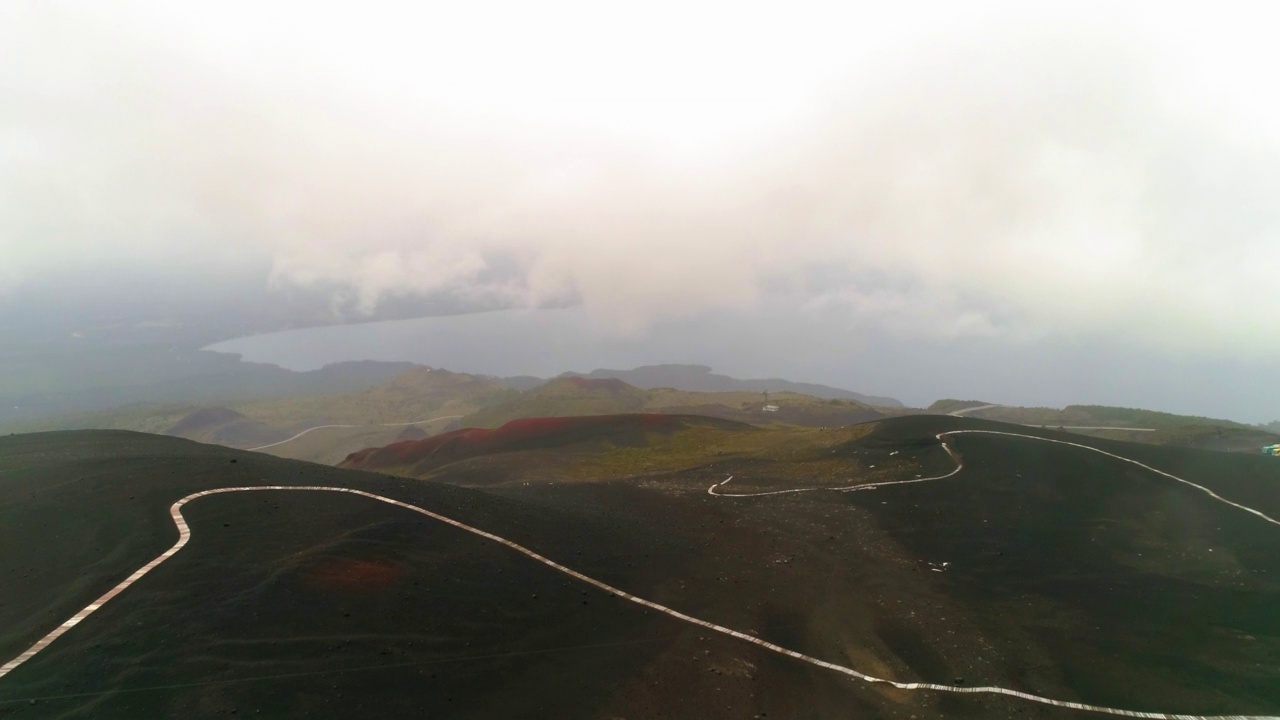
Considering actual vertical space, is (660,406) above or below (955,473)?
above

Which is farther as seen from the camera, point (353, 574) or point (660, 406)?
point (660, 406)

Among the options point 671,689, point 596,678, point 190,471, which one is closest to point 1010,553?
point 671,689

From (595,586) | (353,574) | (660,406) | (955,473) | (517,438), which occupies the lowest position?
(595,586)

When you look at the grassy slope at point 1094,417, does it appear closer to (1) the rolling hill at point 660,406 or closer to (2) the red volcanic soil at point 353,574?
(1) the rolling hill at point 660,406

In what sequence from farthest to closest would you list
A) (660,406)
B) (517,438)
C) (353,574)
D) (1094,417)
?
(660,406)
(1094,417)
(517,438)
(353,574)

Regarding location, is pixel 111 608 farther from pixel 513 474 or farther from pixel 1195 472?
pixel 1195 472

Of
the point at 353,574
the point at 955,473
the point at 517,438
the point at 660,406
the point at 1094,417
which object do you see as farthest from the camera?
the point at 660,406

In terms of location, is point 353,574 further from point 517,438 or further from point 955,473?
point 517,438

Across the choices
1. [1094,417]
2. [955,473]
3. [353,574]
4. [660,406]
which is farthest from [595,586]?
[660,406]
